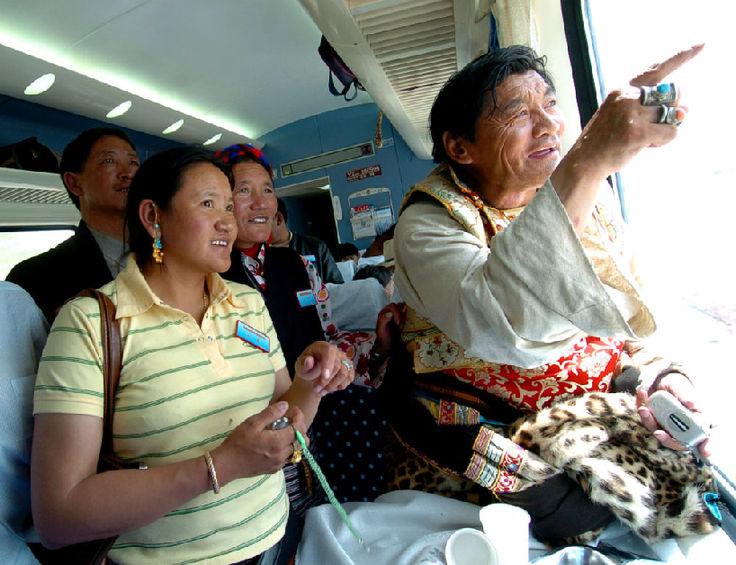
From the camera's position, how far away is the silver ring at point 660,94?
2.47ft

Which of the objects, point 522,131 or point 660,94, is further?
point 522,131

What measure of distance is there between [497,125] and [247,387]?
99 cm

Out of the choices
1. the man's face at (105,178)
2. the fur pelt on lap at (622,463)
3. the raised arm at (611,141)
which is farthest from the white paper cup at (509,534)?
the man's face at (105,178)

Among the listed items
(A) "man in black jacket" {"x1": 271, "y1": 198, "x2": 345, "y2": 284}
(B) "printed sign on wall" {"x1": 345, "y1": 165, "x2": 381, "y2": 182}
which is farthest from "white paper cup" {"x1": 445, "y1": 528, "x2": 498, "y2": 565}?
(B) "printed sign on wall" {"x1": 345, "y1": 165, "x2": 381, "y2": 182}

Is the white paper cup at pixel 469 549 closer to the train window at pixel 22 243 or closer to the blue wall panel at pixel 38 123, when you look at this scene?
the blue wall panel at pixel 38 123

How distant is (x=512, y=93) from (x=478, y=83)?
0.10m

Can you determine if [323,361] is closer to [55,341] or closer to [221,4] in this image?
[55,341]

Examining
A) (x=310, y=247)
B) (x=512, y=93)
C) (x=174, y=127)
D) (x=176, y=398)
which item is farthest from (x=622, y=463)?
(x=174, y=127)

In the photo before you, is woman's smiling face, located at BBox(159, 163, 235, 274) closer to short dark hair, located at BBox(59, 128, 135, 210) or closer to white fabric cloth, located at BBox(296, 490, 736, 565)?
white fabric cloth, located at BBox(296, 490, 736, 565)

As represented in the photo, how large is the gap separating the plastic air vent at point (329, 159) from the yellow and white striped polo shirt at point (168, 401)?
764cm

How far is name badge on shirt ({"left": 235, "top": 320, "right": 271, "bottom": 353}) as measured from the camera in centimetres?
128

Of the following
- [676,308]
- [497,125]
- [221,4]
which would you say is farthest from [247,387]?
[221,4]

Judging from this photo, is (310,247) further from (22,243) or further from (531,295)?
(531,295)

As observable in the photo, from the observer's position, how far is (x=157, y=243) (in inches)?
49.8
